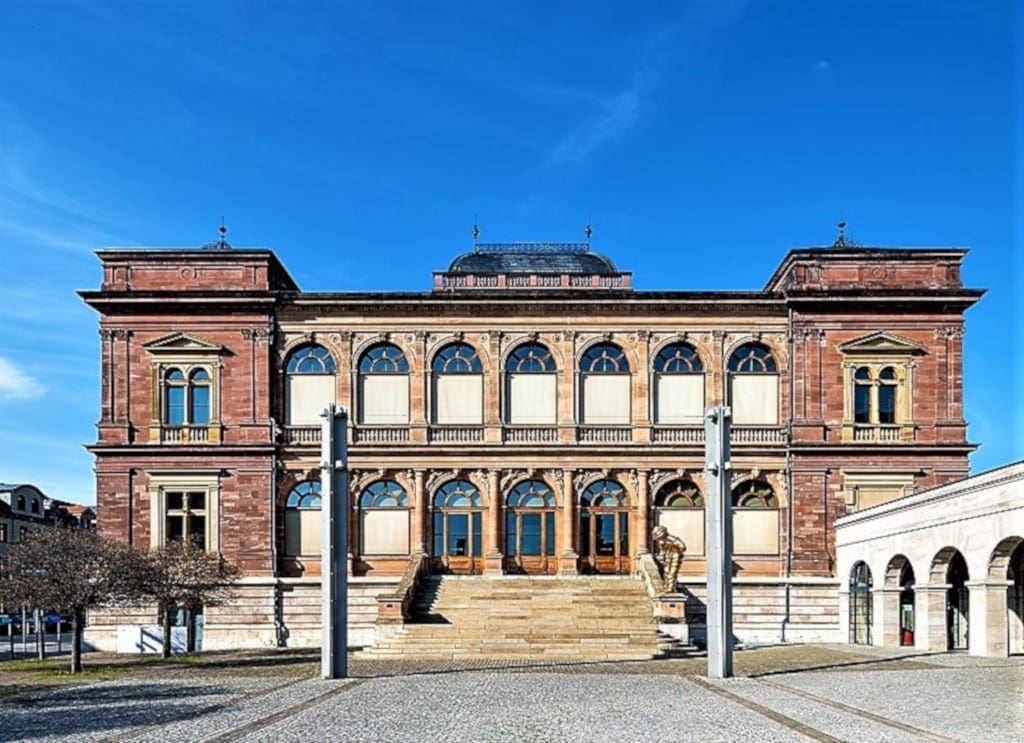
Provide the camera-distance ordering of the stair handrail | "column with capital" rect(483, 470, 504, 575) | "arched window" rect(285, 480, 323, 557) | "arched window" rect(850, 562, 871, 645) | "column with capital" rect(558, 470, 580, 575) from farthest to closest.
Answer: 1. "arched window" rect(285, 480, 323, 557)
2. "column with capital" rect(483, 470, 504, 575)
3. "column with capital" rect(558, 470, 580, 575)
4. "arched window" rect(850, 562, 871, 645)
5. the stair handrail

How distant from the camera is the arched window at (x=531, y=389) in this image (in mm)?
39344

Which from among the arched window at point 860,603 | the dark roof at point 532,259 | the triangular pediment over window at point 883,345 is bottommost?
the arched window at point 860,603

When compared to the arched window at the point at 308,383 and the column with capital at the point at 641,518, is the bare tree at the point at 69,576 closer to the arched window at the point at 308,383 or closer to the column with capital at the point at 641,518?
the arched window at the point at 308,383

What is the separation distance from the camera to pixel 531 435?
39.1m

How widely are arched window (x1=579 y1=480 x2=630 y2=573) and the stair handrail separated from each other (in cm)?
686

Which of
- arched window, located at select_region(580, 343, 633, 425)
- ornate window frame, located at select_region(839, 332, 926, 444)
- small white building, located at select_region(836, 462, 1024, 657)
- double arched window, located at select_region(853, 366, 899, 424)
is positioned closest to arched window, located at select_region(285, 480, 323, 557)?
arched window, located at select_region(580, 343, 633, 425)

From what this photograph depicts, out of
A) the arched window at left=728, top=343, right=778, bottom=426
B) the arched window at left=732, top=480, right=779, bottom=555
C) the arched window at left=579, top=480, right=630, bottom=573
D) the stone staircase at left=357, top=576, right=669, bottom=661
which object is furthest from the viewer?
the arched window at left=728, top=343, right=778, bottom=426

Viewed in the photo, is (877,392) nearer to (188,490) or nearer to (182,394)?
(188,490)

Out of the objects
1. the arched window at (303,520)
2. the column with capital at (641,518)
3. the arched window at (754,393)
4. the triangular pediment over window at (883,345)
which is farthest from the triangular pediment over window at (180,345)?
the triangular pediment over window at (883,345)

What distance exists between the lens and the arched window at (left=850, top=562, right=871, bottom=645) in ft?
120

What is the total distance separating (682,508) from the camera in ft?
127

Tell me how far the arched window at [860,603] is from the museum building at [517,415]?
0.96 m

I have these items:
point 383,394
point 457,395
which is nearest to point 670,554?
point 457,395

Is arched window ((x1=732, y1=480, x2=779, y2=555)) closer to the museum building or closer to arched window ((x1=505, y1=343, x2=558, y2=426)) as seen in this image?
the museum building
